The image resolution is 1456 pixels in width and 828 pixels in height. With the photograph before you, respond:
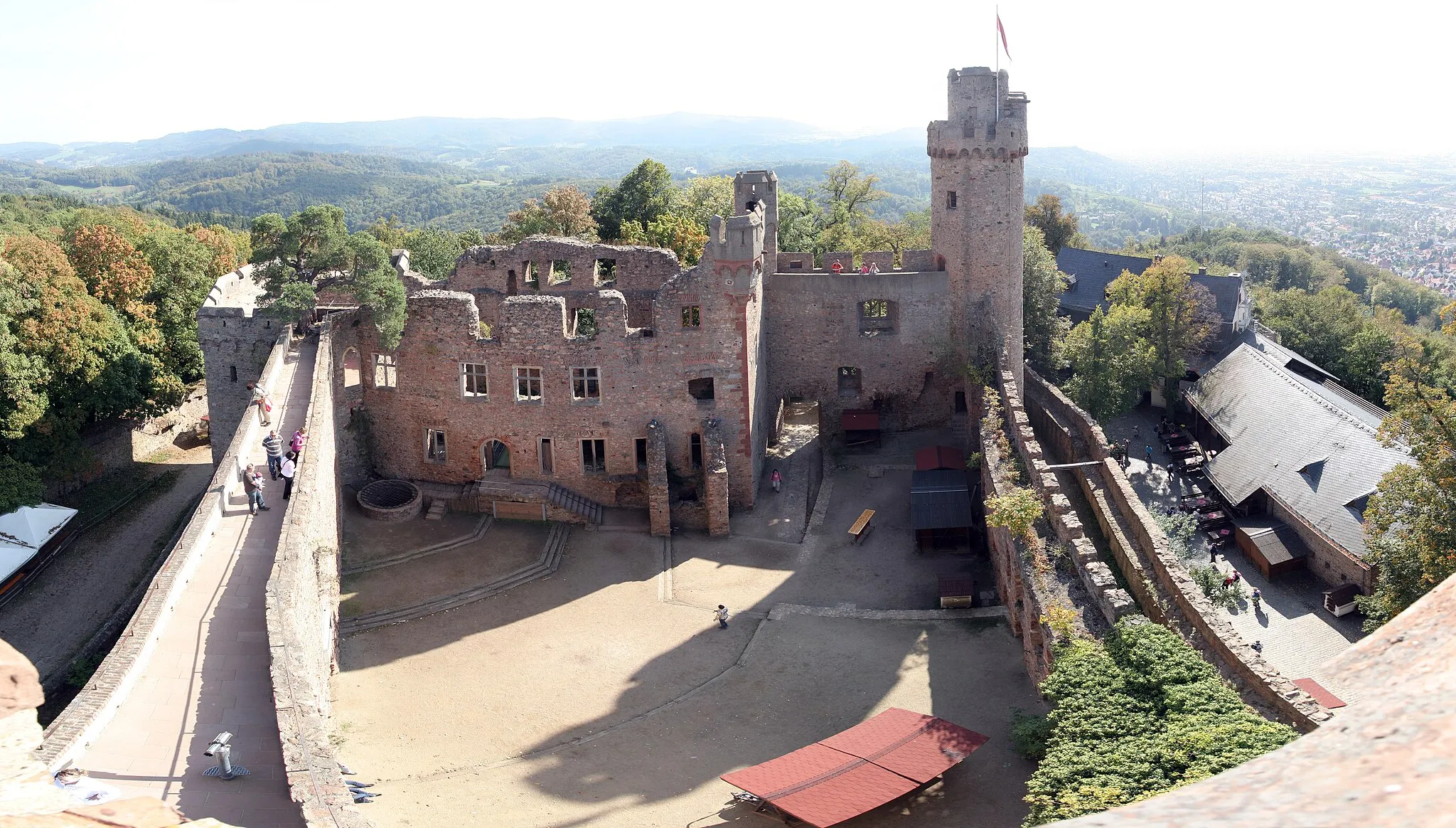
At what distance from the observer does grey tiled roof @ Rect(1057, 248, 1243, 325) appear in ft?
196

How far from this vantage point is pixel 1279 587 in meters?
35.5

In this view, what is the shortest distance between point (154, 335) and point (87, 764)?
3403 centimetres

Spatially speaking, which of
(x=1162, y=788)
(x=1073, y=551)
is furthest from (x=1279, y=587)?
(x=1162, y=788)

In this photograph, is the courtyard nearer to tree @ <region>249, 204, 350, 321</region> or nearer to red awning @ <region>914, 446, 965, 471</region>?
red awning @ <region>914, 446, 965, 471</region>

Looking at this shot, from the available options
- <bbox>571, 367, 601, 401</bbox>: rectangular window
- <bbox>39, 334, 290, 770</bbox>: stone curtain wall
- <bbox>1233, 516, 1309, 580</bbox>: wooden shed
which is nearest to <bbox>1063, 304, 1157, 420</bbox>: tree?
<bbox>1233, 516, 1309, 580</bbox>: wooden shed

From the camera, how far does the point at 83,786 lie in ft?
41.3

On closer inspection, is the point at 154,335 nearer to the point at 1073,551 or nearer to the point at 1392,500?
the point at 1073,551

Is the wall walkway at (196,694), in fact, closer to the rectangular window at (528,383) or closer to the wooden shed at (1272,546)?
the rectangular window at (528,383)

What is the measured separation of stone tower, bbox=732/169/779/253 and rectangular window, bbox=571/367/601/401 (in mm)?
8164

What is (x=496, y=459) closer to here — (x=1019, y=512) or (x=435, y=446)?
(x=435, y=446)

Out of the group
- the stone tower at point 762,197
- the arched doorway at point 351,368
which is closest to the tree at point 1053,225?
the stone tower at point 762,197

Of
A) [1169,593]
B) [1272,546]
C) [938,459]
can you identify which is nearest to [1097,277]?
[1272,546]

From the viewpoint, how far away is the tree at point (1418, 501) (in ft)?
81.3

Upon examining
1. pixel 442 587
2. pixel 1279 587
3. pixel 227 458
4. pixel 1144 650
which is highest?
pixel 227 458
